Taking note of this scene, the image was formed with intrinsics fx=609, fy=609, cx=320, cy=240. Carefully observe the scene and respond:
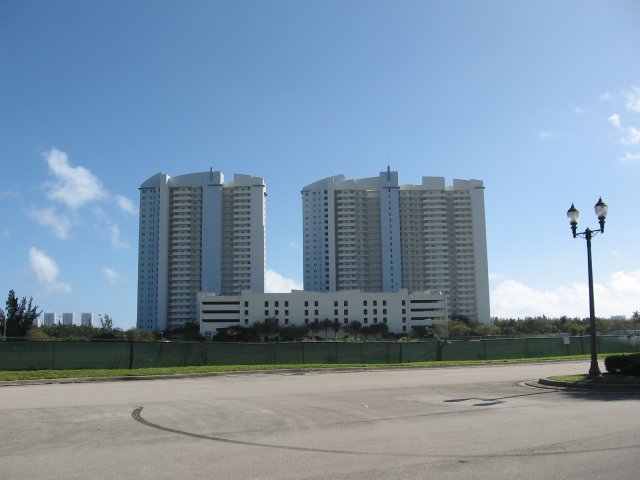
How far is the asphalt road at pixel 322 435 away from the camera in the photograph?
814 cm

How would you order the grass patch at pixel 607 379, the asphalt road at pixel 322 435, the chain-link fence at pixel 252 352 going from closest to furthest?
the asphalt road at pixel 322 435
the grass patch at pixel 607 379
the chain-link fence at pixel 252 352

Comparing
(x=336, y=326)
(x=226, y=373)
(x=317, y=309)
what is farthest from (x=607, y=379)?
(x=317, y=309)

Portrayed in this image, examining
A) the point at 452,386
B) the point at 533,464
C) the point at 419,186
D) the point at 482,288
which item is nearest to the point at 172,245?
the point at 419,186

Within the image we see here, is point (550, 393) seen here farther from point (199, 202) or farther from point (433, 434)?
point (199, 202)

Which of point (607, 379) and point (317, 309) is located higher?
point (317, 309)

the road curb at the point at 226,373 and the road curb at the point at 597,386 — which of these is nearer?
the road curb at the point at 597,386

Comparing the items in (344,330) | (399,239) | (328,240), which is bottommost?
(344,330)

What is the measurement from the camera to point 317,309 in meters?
166

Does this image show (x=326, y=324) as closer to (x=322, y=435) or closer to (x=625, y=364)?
(x=625, y=364)

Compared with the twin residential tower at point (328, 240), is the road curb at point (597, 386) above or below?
below

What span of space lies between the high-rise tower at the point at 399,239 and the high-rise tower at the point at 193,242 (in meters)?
19.3

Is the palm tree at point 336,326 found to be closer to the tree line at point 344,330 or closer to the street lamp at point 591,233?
the tree line at point 344,330

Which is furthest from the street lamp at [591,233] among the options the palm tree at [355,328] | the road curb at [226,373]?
the palm tree at [355,328]

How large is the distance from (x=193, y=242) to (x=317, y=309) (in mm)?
46339
